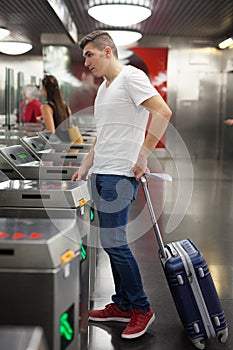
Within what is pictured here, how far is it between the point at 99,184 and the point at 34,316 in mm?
1230

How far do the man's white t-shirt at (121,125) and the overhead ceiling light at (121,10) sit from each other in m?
5.64

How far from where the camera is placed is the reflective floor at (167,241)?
2.75m

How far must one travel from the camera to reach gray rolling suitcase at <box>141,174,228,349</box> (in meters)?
2.60

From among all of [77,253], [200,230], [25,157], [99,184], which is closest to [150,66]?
[200,230]

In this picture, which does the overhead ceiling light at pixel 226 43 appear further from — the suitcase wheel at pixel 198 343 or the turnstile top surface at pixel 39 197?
the turnstile top surface at pixel 39 197

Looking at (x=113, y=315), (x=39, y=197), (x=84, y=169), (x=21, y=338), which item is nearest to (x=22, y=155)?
(x=84, y=169)

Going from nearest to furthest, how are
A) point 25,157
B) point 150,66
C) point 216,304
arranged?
point 216,304 < point 25,157 < point 150,66

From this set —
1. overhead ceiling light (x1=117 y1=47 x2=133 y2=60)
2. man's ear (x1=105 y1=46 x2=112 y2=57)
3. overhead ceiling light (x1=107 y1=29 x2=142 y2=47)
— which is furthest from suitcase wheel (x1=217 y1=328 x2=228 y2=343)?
overhead ceiling light (x1=117 y1=47 x2=133 y2=60)

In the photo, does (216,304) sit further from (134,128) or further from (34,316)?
(34,316)

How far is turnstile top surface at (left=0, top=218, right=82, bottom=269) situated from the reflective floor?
47.2 inches

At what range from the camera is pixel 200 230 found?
5.28m

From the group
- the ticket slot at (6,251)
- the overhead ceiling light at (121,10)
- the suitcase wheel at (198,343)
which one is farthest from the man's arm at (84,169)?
the overhead ceiling light at (121,10)

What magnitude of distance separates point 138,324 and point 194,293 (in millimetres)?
352

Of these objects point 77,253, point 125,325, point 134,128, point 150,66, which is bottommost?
point 125,325
